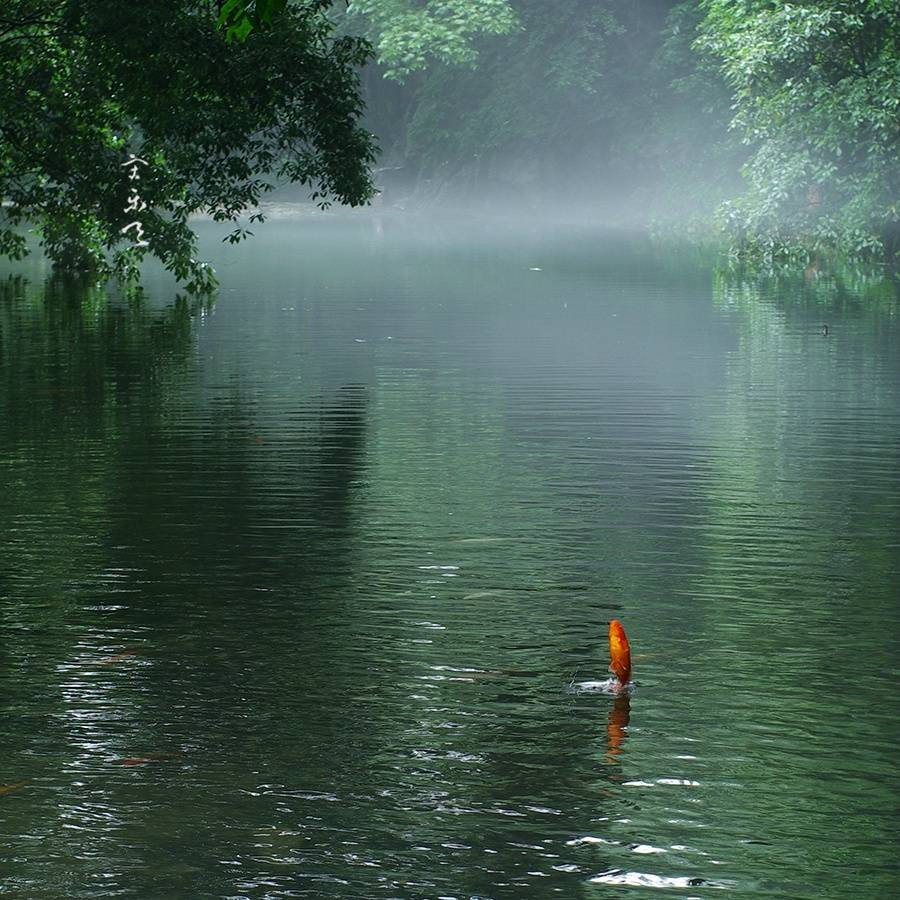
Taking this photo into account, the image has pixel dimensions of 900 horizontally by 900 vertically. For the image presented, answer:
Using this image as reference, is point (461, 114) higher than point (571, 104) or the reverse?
the reverse

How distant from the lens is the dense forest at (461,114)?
2120cm

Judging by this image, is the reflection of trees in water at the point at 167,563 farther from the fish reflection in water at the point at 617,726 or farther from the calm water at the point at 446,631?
the fish reflection in water at the point at 617,726

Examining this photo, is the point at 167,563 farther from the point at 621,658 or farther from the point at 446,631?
the point at 621,658

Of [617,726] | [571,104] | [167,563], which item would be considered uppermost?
[571,104]

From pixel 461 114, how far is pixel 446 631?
7023 cm

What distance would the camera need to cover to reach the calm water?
248 inches

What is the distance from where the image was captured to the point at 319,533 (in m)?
11.9

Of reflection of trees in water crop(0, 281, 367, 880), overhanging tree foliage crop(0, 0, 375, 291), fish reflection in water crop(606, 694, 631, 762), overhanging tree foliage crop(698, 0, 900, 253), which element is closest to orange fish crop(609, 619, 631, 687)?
fish reflection in water crop(606, 694, 631, 762)

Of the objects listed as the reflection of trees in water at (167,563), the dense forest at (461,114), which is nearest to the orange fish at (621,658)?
the reflection of trees in water at (167,563)

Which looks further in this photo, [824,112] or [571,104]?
[571,104]

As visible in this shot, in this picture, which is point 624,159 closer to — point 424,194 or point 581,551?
point 424,194

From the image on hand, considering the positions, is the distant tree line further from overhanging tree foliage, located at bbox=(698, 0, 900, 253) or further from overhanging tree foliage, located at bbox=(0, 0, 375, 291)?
overhanging tree foliage, located at bbox=(0, 0, 375, 291)

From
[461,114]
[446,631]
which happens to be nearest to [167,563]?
[446,631]

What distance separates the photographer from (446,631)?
30.3 ft
